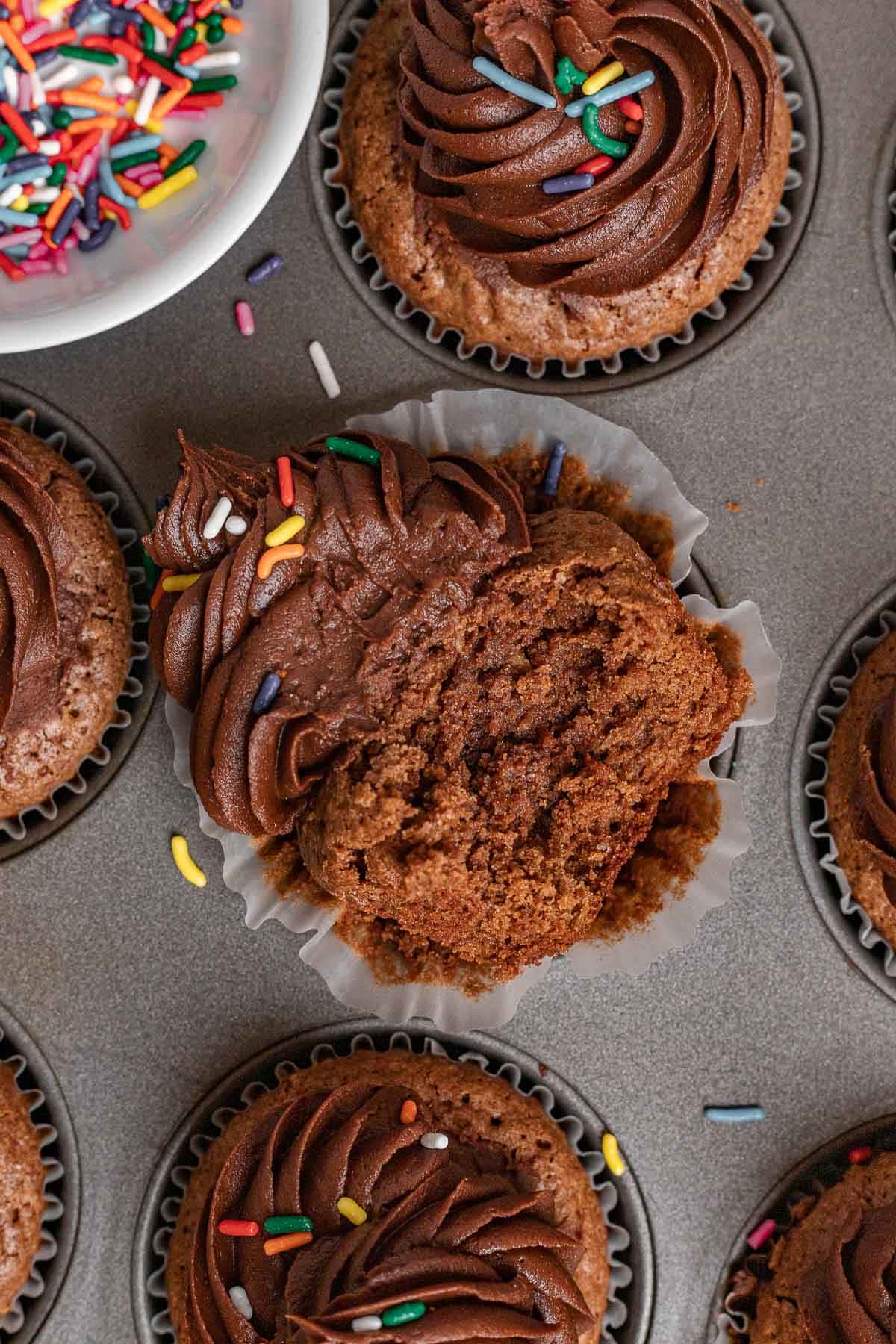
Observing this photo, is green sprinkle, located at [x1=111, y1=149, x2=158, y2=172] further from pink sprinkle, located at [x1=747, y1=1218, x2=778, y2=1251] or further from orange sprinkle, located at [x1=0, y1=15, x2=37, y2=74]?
pink sprinkle, located at [x1=747, y1=1218, x2=778, y2=1251]

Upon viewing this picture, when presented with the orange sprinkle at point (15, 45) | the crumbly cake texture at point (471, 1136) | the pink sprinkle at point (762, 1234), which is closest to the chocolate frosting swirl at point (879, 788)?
the pink sprinkle at point (762, 1234)

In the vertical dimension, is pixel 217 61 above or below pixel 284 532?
above

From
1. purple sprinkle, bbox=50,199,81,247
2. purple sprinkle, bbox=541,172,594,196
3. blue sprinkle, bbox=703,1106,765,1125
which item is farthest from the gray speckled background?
purple sprinkle, bbox=541,172,594,196

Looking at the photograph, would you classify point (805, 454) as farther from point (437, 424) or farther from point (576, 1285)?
point (576, 1285)

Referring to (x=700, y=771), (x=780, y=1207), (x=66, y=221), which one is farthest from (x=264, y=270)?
(x=780, y=1207)

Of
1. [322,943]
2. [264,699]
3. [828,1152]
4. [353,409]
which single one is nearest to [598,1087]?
[828,1152]

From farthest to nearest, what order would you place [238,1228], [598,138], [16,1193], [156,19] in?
[16,1193] → [156,19] → [238,1228] → [598,138]

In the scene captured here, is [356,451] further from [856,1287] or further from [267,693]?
[856,1287]
